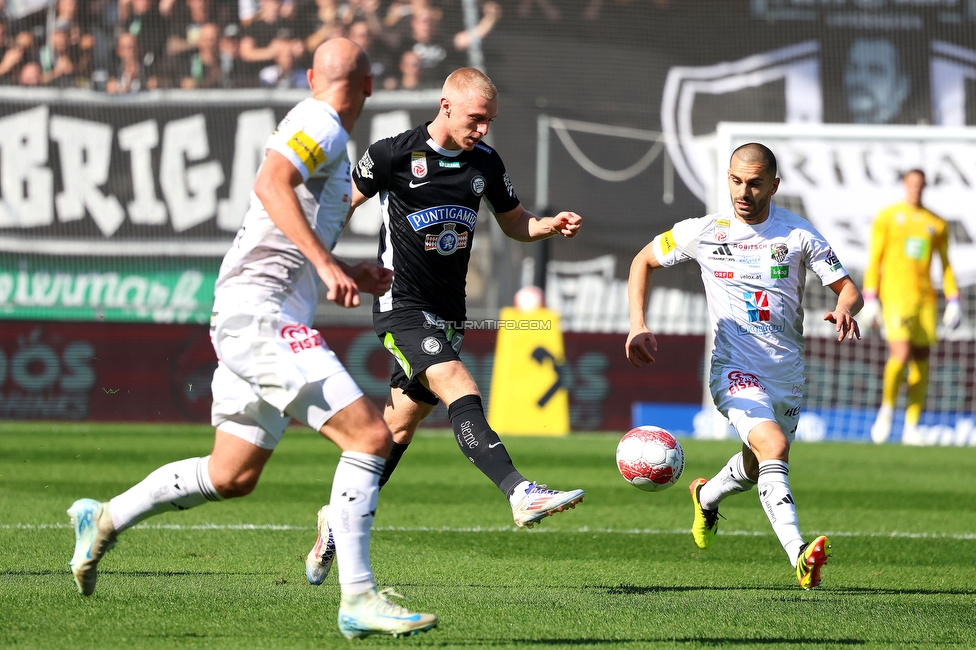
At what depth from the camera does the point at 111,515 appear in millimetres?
4367

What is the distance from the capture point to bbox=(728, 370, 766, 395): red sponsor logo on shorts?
578cm

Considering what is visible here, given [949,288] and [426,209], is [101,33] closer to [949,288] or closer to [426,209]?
[949,288]

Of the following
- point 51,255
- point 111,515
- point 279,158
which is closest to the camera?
point 279,158

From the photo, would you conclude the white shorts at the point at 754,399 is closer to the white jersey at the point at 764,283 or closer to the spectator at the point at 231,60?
the white jersey at the point at 764,283

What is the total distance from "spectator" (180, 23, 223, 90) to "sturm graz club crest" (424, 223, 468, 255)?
13.7 metres

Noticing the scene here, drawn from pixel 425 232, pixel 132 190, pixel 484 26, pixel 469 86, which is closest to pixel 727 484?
pixel 425 232

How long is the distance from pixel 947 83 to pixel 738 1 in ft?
13.0

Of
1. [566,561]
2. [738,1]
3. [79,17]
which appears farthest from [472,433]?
[738,1]

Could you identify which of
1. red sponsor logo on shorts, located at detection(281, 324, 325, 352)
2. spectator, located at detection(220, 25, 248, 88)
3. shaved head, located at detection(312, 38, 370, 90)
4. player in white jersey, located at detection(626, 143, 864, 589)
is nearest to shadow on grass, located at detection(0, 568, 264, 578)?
red sponsor logo on shorts, located at detection(281, 324, 325, 352)

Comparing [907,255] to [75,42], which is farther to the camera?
[75,42]

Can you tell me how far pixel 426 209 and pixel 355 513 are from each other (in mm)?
2051

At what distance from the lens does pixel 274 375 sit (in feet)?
13.3

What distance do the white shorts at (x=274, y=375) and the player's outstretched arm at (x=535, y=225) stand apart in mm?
1744

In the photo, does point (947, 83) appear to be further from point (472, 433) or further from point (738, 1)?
point (472, 433)
